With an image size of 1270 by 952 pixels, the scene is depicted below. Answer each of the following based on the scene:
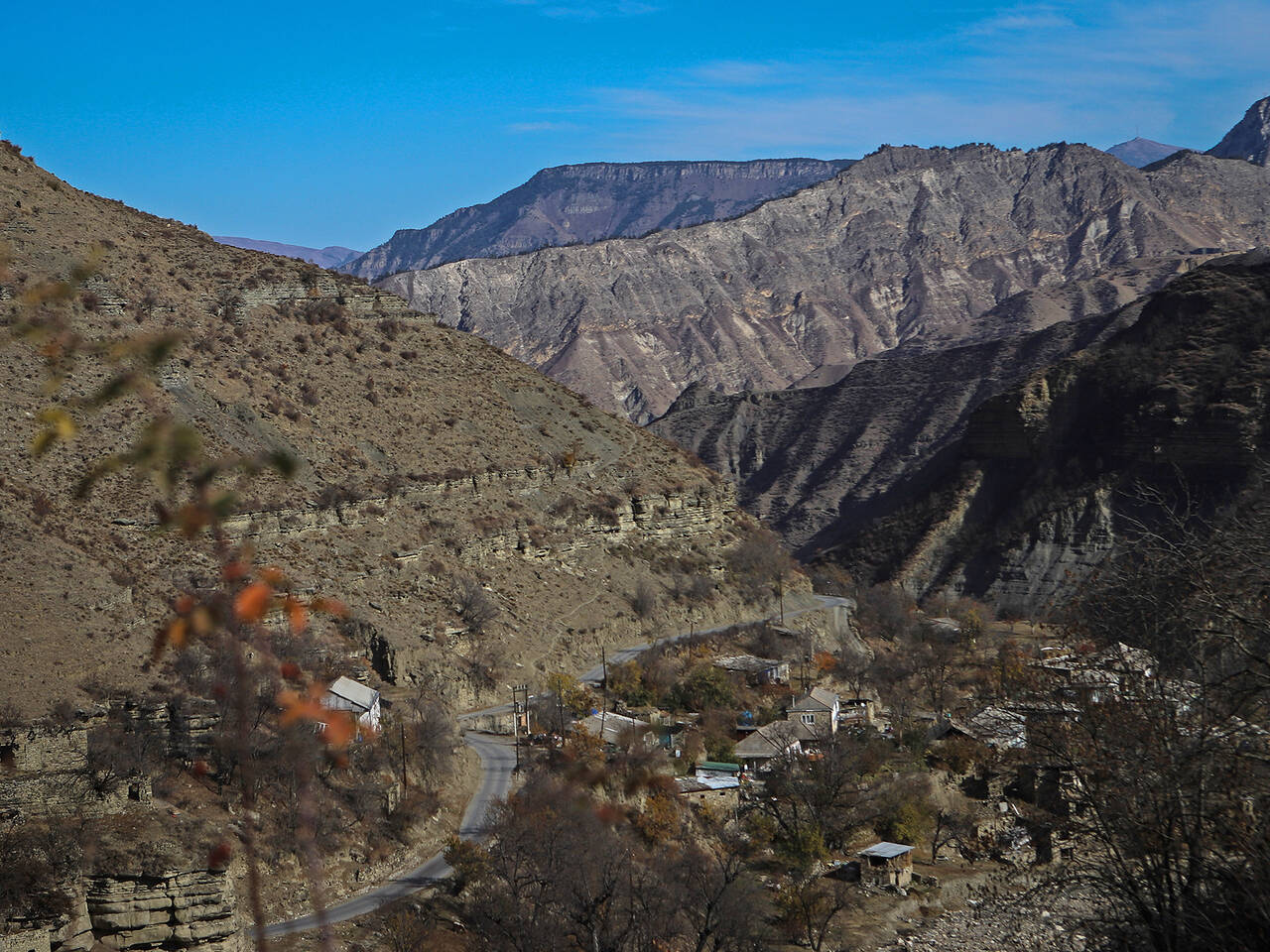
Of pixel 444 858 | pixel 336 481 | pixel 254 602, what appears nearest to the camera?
pixel 254 602

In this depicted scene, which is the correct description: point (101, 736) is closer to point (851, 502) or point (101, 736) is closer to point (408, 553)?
point (408, 553)

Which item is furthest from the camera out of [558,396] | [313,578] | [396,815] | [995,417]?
[995,417]

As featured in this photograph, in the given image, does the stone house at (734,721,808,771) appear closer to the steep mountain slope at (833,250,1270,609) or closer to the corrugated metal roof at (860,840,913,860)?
the corrugated metal roof at (860,840,913,860)

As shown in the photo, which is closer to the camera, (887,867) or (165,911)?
(165,911)

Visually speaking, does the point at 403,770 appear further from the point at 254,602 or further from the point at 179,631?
the point at 254,602

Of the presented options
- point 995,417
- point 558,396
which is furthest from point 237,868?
point 995,417

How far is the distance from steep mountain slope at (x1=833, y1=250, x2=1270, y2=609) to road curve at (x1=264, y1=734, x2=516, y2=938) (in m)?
40.0

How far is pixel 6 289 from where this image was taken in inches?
1901

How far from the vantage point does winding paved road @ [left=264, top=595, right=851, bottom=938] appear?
24.4 metres

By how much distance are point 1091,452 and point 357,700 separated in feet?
187

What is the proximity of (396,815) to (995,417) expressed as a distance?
65927 mm

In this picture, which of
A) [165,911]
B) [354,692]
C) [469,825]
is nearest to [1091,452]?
[354,692]

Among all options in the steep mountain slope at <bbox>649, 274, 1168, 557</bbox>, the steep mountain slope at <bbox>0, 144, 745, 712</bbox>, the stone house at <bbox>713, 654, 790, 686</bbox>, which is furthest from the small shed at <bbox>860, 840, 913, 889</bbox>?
the steep mountain slope at <bbox>649, 274, 1168, 557</bbox>

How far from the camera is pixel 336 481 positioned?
50.4 meters
